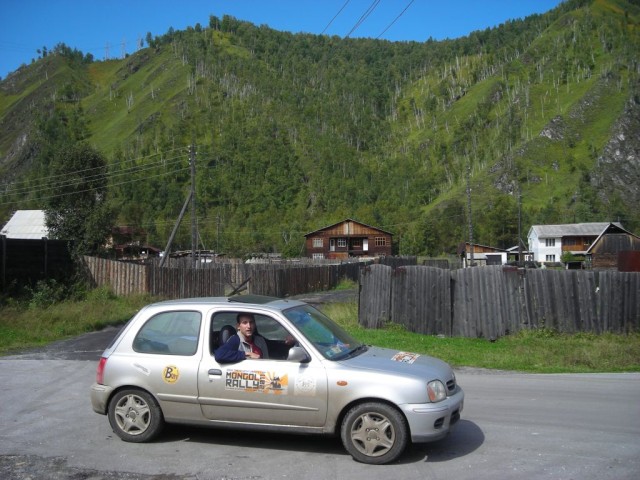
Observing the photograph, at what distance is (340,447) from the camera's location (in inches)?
273

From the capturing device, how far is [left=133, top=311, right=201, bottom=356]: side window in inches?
283

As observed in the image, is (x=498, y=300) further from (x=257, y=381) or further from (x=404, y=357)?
(x=257, y=381)

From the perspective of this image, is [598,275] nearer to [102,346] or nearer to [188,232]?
[102,346]

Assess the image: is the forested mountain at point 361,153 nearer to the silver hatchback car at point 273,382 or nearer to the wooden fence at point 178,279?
the wooden fence at point 178,279

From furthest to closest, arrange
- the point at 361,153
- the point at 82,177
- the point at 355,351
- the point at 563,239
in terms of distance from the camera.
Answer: the point at 361,153 → the point at 563,239 → the point at 82,177 → the point at 355,351

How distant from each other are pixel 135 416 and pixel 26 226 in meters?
55.6

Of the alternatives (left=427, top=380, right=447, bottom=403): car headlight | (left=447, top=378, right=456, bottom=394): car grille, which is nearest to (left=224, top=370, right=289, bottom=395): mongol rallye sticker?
(left=427, top=380, right=447, bottom=403): car headlight

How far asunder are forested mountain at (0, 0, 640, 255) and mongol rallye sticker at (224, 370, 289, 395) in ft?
264

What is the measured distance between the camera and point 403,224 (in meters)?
112

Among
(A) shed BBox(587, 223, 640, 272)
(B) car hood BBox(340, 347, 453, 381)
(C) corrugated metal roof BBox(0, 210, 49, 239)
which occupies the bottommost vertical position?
(B) car hood BBox(340, 347, 453, 381)

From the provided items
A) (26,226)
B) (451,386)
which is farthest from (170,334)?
(26,226)

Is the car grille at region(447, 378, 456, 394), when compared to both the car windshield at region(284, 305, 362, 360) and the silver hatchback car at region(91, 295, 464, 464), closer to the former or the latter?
the silver hatchback car at region(91, 295, 464, 464)

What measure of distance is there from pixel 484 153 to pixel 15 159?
406ft

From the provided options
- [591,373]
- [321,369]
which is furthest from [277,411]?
[591,373]
